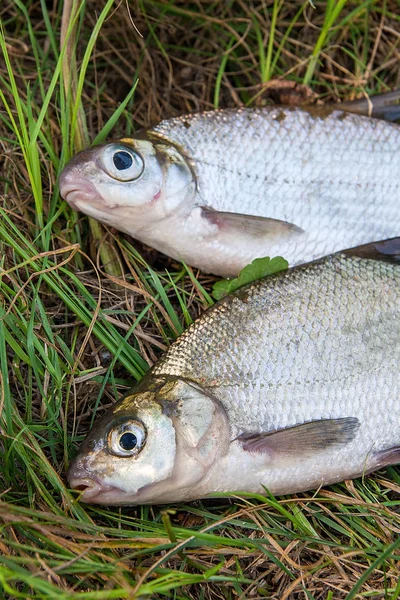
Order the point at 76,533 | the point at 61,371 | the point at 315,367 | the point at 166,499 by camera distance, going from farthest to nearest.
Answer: the point at 61,371, the point at 315,367, the point at 166,499, the point at 76,533

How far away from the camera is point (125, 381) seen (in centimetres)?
321

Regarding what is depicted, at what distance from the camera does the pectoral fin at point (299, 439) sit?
8.97 feet

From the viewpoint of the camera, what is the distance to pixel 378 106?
3.66m

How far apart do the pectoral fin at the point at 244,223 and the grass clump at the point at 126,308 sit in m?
0.33

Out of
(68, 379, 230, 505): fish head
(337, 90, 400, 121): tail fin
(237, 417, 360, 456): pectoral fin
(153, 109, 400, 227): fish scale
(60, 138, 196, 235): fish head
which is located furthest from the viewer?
(337, 90, 400, 121): tail fin

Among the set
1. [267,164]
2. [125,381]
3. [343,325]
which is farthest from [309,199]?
[125,381]

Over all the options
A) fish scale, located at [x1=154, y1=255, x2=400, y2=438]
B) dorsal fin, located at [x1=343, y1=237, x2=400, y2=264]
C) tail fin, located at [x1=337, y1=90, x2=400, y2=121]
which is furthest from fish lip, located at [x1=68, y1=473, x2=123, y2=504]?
tail fin, located at [x1=337, y1=90, x2=400, y2=121]

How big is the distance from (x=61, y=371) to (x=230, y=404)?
32.7 inches

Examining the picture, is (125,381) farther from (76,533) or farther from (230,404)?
(76,533)

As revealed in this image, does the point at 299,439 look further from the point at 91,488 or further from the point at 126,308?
the point at 126,308

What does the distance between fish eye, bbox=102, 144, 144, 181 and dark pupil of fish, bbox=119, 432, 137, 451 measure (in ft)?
4.08

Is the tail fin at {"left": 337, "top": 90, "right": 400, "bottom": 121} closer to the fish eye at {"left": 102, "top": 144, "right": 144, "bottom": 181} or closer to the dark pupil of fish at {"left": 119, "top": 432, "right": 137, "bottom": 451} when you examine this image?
the fish eye at {"left": 102, "top": 144, "right": 144, "bottom": 181}

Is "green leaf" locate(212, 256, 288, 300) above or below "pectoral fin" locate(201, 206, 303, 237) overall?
below

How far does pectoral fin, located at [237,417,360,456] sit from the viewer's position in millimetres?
2734
